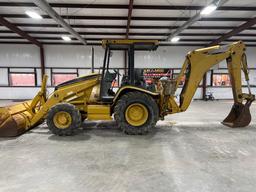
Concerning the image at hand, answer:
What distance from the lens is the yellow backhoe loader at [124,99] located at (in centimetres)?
438

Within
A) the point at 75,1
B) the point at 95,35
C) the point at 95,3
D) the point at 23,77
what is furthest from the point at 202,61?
the point at 23,77

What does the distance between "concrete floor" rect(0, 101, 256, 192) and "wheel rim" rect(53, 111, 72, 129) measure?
317 millimetres

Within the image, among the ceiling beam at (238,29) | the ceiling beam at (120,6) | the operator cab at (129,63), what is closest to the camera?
the operator cab at (129,63)

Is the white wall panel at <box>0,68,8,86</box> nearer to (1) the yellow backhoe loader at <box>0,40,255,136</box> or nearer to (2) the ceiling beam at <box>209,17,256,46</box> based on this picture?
(1) the yellow backhoe loader at <box>0,40,255,136</box>

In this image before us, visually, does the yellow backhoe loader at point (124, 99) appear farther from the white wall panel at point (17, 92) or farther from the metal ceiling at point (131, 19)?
the white wall panel at point (17, 92)

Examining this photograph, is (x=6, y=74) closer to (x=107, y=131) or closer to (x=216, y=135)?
(x=107, y=131)

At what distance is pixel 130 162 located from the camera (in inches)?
119

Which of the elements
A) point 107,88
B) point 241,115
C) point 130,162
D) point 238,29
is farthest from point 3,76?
point 238,29

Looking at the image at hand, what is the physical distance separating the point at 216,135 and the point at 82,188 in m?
3.47

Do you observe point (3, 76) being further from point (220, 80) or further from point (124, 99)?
point (220, 80)

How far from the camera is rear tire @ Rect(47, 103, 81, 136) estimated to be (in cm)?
434

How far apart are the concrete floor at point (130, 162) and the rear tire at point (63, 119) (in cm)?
20

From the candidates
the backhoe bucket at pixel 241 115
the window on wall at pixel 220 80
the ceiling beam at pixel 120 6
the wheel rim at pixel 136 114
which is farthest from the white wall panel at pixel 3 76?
the window on wall at pixel 220 80

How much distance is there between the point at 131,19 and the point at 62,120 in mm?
5569
